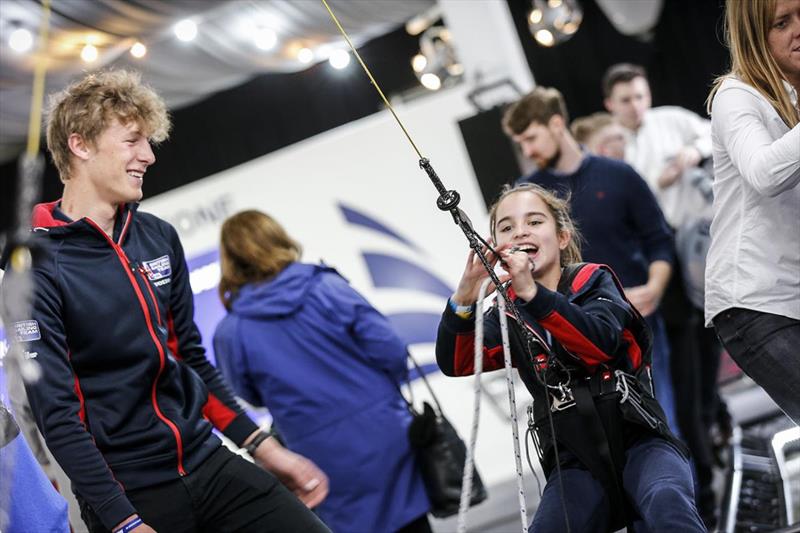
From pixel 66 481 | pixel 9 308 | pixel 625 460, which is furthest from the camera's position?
pixel 66 481

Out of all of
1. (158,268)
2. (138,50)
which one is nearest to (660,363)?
(158,268)

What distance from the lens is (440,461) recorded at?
3740mm

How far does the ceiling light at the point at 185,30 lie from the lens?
6975mm

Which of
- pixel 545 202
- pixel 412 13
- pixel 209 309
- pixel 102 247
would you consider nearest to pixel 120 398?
pixel 102 247

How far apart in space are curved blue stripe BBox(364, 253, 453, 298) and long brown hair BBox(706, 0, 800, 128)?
14.6 ft

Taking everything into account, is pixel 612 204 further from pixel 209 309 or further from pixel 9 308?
pixel 209 309

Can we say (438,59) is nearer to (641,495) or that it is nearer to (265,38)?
(265,38)

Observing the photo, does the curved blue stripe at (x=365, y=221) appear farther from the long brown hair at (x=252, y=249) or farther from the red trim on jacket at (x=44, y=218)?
the red trim on jacket at (x=44, y=218)

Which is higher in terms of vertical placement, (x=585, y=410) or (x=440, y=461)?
(x=585, y=410)

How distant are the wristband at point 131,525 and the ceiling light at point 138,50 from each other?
15.8 ft

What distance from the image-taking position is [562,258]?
2.94m

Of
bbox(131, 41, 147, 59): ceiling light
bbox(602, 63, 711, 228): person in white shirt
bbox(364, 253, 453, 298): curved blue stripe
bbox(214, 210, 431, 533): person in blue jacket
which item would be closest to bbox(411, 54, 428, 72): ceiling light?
bbox(364, 253, 453, 298): curved blue stripe

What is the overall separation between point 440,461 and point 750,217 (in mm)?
1664

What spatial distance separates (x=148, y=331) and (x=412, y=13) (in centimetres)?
613
